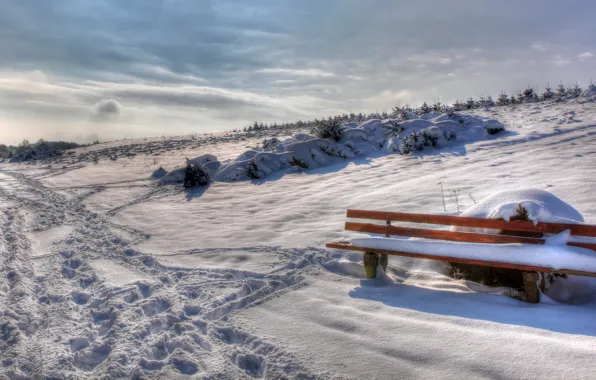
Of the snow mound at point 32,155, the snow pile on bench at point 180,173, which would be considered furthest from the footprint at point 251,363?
the snow mound at point 32,155

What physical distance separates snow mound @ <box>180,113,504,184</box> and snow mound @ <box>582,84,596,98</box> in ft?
20.9

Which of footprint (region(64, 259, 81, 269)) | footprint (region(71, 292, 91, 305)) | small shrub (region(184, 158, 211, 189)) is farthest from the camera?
small shrub (region(184, 158, 211, 189))

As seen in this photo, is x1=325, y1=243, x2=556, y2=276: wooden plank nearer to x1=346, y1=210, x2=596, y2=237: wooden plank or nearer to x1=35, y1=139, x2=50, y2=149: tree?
x1=346, y1=210, x2=596, y2=237: wooden plank

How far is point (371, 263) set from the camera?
5.04m

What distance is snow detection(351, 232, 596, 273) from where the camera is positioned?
153 inches

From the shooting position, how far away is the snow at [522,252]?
153 inches

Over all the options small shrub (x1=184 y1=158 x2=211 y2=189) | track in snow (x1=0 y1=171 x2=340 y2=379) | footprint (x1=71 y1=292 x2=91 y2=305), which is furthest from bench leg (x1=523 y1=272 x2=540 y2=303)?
small shrub (x1=184 y1=158 x2=211 y2=189)

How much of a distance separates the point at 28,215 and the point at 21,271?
4436 mm

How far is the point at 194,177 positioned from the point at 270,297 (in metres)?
8.14

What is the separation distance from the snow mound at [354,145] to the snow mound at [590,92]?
6361mm

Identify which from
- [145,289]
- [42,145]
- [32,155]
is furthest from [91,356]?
[42,145]

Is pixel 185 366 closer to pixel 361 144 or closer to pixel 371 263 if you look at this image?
pixel 371 263

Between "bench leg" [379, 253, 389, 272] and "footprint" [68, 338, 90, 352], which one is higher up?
"bench leg" [379, 253, 389, 272]

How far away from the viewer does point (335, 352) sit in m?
3.39
